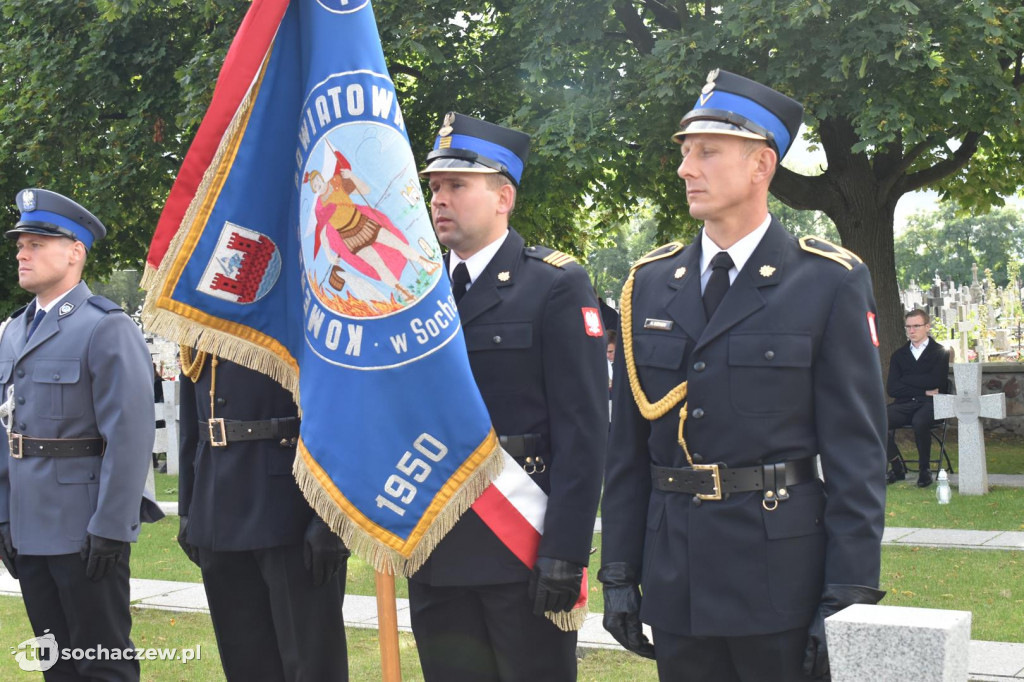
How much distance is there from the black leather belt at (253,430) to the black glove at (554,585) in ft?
4.02

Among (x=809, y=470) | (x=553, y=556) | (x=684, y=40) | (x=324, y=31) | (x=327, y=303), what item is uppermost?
(x=684, y=40)

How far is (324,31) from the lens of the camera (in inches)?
152

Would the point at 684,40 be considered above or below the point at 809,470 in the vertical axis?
above

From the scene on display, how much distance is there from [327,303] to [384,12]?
12214 millimetres

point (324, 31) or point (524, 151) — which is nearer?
point (324, 31)

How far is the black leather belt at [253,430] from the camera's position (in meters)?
4.31

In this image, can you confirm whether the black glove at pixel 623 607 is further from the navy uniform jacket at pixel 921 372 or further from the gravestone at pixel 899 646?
the navy uniform jacket at pixel 921 372

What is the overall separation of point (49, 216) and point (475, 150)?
2.21 meters

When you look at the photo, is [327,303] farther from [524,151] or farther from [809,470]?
[809,470]

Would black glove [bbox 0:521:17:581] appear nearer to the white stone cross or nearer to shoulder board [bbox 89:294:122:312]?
shoulder board [bbox 89:294:122:312]

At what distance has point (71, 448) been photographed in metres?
4.96

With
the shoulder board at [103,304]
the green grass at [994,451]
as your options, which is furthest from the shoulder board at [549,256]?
the green grass at [994,451]

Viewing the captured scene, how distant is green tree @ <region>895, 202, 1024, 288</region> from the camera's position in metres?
85.8

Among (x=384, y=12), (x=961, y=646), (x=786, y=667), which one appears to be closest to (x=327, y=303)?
(x=786, y=667)
